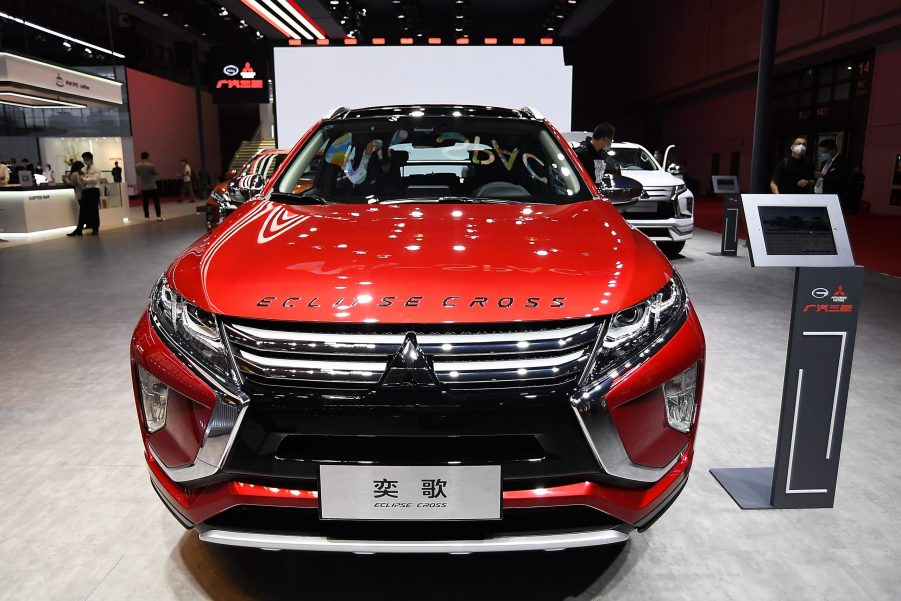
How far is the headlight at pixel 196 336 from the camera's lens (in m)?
1.50

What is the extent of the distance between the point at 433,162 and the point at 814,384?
5.44 feet

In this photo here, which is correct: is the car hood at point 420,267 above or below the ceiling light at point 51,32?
below

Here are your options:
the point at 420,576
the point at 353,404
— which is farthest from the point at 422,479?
the point at 420,576

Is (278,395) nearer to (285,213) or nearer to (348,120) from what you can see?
(285,213)

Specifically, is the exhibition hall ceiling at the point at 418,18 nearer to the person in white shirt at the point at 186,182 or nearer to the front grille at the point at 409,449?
the person in white shirt at the point at 186,182

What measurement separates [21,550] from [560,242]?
6.38ft

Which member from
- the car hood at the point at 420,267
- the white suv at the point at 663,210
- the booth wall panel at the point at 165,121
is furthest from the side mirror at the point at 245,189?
the booth wall panel at the point at 165,121

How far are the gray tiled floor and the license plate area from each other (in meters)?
0.53

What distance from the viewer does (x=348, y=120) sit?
2.91 metres

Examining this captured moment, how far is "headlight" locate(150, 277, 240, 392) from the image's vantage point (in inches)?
59.0

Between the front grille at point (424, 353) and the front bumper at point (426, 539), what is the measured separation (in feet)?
0.34

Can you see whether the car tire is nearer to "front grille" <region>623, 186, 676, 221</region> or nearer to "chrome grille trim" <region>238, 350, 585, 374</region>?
"front grille" <region>623, 186, 676, 221</region>

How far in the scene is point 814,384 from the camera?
2195mm

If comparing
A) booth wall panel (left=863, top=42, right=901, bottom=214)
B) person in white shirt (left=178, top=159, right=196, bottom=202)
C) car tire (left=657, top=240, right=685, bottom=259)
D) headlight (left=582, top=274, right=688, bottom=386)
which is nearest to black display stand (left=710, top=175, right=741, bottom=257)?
car tire (left=657, top=240, right=685, bottom=259)
